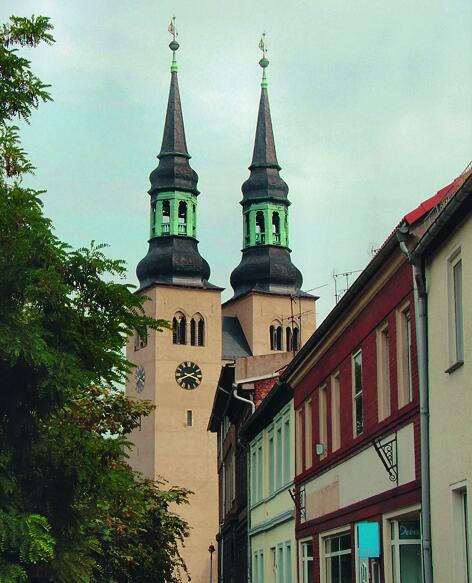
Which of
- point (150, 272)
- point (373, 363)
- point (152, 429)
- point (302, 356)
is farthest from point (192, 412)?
point (373, 363)

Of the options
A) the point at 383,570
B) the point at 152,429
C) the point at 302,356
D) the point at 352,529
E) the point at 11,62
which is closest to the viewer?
the point at 11,62

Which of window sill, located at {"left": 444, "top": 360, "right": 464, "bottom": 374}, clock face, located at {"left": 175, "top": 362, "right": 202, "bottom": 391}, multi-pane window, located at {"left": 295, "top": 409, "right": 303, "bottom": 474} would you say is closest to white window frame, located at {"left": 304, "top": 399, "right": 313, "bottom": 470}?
multi-pane window, located at {"left": 295, "top": 409, "right": 303, "bottom": 474}

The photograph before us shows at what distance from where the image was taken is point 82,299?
1667cm

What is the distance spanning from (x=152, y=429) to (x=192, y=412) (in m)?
3.65

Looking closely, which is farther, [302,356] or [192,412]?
[192,412]

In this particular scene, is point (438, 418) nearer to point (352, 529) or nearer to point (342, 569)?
point (352, 529)

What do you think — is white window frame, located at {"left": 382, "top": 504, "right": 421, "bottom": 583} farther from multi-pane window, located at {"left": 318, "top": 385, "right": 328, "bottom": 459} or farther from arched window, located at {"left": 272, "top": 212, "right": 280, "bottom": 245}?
arched window, located at {"left": 272, "top": 212, "right": 280, "bottom": 245}

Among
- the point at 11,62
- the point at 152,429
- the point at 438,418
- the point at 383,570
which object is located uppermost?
the point at 152,429

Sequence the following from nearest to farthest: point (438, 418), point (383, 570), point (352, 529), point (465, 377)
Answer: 1. point (465, 377)
2. point (438, 418)
3. point (383, 570)
4. point (352, 529)

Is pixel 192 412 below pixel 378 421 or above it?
above

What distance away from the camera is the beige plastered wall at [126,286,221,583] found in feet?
343

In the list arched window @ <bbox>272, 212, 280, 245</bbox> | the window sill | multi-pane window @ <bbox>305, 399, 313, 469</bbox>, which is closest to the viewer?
the window sill

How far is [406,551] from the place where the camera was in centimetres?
1833

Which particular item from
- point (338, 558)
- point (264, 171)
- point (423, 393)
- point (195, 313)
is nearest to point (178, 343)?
point (195, 313)
